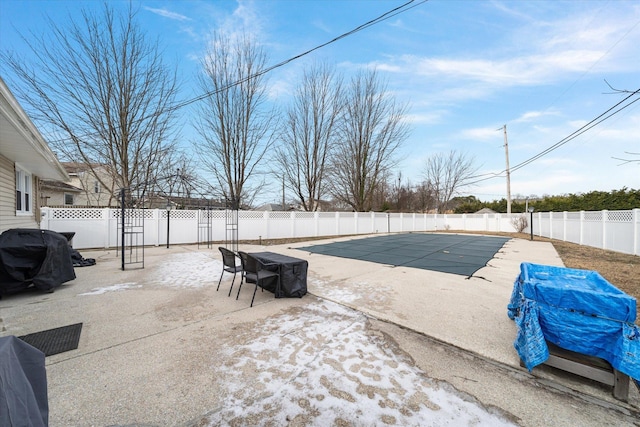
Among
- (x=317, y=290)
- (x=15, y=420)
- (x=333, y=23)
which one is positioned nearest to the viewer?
(x=15, y=420)

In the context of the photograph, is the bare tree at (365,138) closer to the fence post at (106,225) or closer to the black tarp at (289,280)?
the fence post at (106,225)

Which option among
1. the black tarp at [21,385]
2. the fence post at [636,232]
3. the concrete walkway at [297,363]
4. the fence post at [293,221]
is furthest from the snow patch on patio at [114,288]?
the fence post at [636,232]

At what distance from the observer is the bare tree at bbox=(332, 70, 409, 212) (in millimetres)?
18969

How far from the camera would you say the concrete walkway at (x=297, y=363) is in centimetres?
172

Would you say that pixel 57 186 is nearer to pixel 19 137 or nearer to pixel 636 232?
pixel 19 137

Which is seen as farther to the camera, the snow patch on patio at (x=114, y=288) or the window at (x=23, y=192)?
the window at (x=23, y=192)

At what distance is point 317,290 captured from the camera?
453cm

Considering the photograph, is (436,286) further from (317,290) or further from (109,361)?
(109,361)

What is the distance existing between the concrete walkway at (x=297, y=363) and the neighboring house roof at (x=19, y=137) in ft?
8.96

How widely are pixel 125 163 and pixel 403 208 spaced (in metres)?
25.0

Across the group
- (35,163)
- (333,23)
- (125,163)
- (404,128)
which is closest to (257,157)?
(125,163)

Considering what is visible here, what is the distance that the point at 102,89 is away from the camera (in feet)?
34.7

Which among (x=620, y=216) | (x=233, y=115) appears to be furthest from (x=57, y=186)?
(x=620, y=216)

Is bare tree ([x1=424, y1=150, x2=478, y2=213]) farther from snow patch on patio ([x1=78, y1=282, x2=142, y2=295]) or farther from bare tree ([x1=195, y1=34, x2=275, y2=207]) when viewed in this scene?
snow patch on patio ([x1=78, y1=282, x2=142, y2=295])
